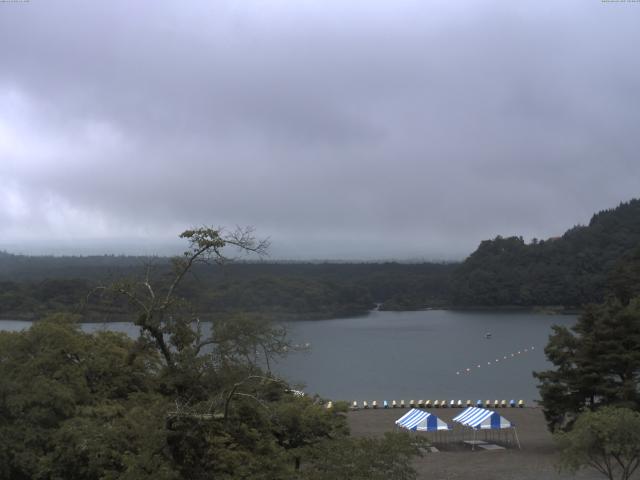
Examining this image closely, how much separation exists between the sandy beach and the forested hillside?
52.6 metres

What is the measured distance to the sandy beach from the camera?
1318 cm

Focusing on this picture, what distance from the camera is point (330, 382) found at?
32.1m

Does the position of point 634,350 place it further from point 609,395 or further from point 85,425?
point 85,425

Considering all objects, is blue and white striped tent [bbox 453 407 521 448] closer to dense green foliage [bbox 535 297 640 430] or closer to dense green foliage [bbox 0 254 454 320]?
dense green foliage [bbox 535 297 640 430]

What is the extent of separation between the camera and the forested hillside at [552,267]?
69.8m

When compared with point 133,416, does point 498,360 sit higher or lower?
lower

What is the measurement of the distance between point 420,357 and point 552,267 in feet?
122

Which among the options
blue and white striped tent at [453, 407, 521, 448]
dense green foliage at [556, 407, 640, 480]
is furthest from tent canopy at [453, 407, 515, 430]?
dense green foliage at [556, 407, 640, 480]

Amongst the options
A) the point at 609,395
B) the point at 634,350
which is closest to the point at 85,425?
the point at 609,395

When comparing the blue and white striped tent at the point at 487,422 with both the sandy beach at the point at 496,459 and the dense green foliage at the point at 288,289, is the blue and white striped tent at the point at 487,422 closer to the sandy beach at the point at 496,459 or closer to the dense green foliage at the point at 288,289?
the sandy beach at the point at 496,459

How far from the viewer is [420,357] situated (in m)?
41.8

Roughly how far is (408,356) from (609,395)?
1081 inches

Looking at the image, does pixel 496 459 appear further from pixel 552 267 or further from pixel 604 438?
pixel 552 267

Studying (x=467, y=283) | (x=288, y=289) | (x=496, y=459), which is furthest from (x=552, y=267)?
(x=496, y=459)
